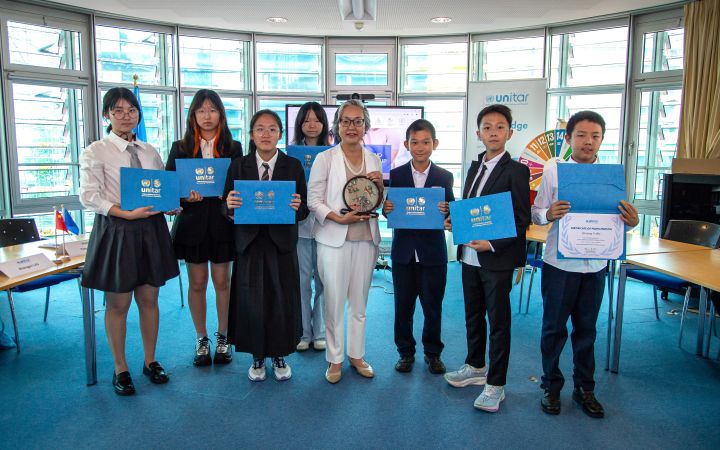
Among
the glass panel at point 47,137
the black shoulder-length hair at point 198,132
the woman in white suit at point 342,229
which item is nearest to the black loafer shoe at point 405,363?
the woman in white suit at point 342,229

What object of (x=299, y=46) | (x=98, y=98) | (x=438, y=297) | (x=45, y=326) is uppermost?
(x=299, y=46)

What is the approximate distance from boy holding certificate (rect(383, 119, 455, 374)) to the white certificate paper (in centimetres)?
68

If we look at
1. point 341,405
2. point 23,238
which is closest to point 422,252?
point 341,405

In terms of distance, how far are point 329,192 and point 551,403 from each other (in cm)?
171

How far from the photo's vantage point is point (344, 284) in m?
3.04

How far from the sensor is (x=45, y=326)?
4.23 meters

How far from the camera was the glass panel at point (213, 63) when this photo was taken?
22.8 feet

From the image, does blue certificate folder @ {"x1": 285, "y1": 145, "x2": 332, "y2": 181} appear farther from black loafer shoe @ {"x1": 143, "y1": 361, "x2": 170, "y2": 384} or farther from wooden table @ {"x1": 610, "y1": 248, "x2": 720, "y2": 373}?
wooden table @ {"x1": 610, "y1": 248, "x2": 720, "y2": 373}

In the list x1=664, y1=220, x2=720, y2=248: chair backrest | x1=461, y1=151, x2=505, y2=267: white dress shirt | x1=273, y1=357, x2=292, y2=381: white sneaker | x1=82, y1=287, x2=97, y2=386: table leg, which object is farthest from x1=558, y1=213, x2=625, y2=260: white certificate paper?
x1=82, y1=287, x2=97, y2=386: table leg

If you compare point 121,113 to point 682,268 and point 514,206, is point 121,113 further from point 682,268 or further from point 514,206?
point 682,268

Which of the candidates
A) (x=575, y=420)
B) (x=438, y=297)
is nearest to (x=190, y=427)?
→ (x=438, y=297)

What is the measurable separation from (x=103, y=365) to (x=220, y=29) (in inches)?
198

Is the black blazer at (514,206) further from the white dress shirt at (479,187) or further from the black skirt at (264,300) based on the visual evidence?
the black skirt at (264,300)

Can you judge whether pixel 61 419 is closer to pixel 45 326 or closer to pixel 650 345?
pixel 45 326
